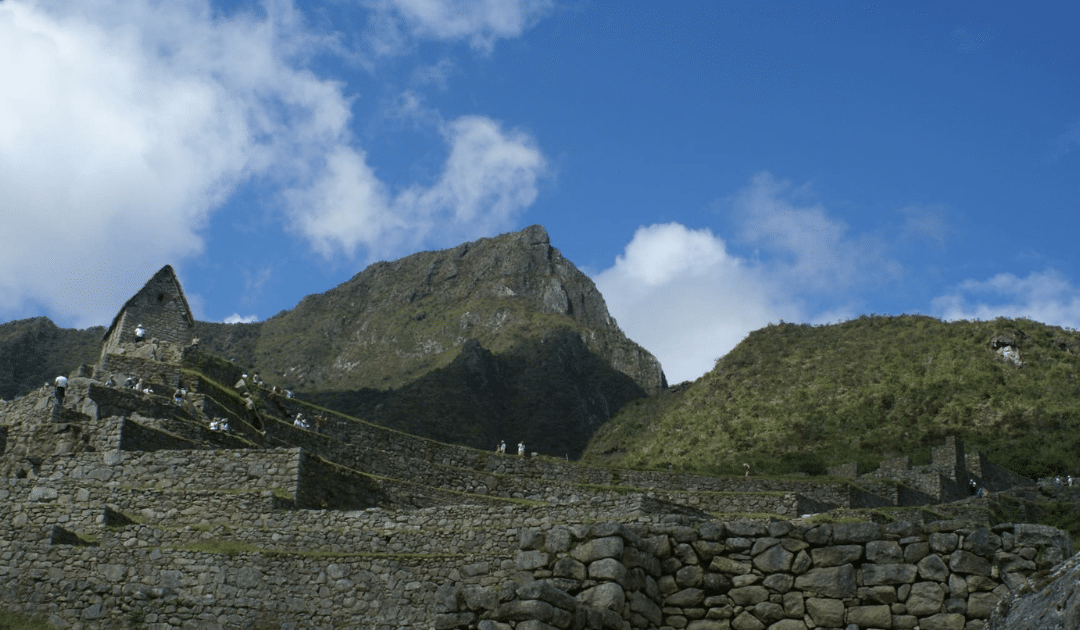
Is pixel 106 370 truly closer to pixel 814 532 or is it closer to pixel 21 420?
pixel 21 420

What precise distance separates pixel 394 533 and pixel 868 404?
115ft

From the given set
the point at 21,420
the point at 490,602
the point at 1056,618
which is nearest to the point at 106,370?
the point at 21,420

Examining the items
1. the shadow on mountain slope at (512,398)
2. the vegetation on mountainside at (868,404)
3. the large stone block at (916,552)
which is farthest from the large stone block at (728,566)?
the shadow on mountain slope at (512,398)

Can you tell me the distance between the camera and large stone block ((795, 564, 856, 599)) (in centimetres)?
963

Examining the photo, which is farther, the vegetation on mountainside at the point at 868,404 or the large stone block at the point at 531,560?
the vegetation on mountainside at the point at 868,404

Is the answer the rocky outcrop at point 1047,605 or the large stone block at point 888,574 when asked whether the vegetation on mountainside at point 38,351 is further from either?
the rocky outcrop at point 1047,605

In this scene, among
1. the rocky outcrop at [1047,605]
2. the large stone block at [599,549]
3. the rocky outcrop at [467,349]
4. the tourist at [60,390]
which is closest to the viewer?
the rocky outcrop at [1047,605]

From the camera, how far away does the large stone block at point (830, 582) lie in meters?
9.63

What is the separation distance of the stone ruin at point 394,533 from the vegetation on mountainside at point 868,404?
6725 mm

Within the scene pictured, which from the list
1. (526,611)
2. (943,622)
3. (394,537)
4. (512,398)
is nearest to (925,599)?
(943,622)

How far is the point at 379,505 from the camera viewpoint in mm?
27141

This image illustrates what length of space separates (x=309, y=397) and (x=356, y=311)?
38.3 meters

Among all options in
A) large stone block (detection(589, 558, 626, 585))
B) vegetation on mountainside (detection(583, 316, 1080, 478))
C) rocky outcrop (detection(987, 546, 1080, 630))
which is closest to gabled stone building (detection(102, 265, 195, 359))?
vegetation on mountainside (detection(583, 316, 1080, 478))

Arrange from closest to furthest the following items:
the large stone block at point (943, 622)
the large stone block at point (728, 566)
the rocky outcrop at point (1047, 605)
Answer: the rocky outcrop at point (1047, 605) < the large stone block at point (943, 622) < the large stone block at point (728, 566)
